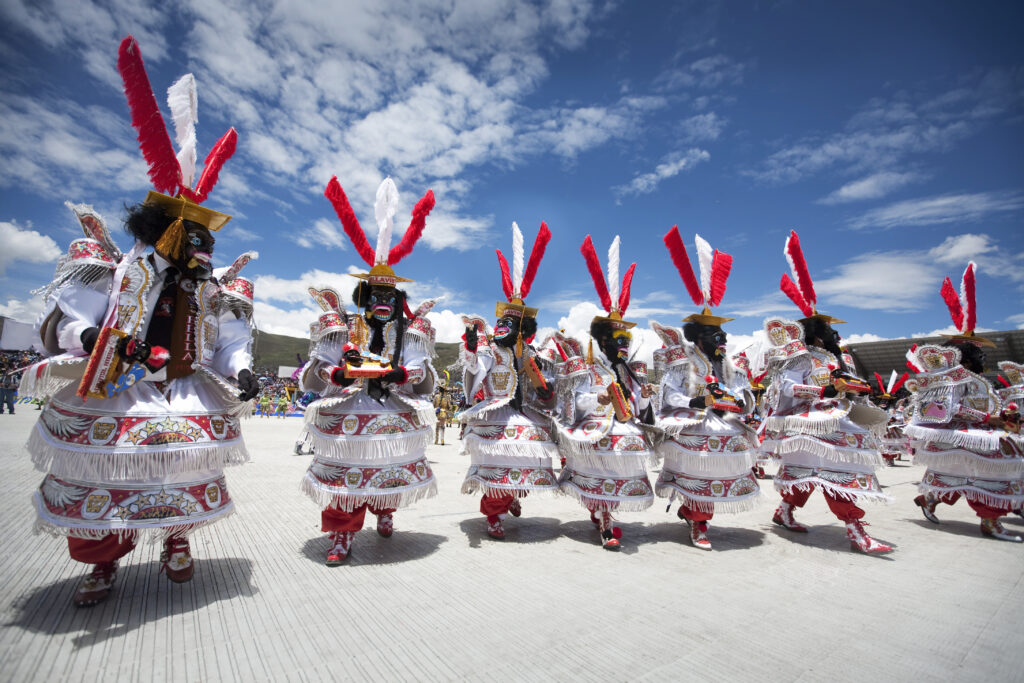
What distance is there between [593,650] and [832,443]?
3509 millimetres

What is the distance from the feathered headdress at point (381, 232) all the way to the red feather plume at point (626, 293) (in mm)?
2212

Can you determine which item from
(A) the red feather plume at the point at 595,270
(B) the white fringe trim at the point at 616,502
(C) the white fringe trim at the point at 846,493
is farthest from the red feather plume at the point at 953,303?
(B) the white fringe trim at the point at 616,502

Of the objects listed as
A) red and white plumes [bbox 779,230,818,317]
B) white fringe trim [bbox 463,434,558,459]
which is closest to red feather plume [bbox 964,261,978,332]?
red and white plumes [bbox 779,230,818,317]

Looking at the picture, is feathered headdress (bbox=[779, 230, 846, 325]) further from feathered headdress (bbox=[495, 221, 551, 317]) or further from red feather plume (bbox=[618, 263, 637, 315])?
feathered headdress (bbox=[495, 221, 551, 317])

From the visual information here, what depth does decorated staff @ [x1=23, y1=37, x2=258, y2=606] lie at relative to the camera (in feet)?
8.16

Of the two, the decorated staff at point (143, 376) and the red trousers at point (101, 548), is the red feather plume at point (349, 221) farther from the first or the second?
the red trousers at point (101, 548)

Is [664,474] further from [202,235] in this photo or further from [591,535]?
[202,235]

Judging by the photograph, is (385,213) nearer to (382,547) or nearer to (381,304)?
(381,304)

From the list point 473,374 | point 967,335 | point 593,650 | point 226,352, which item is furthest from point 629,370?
point 967,335

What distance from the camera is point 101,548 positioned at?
8.66 ft

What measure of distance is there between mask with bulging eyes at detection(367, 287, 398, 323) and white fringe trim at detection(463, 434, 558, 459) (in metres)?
1.52

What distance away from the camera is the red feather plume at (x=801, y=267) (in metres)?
5.14

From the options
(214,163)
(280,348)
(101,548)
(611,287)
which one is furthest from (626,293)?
(280,348)

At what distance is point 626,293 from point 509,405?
174 cm
